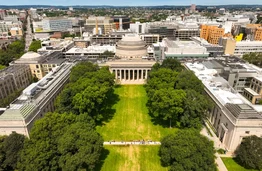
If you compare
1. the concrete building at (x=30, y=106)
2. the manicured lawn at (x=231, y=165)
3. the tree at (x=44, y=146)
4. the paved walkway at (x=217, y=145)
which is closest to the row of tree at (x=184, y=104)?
the paved walkway at (x=217, y=145)

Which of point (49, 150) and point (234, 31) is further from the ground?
point (234, 31)

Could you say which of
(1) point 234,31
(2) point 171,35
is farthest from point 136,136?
(1) point 234,31

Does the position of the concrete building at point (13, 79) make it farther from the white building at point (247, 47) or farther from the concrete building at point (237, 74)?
the white building at point (247, 47)

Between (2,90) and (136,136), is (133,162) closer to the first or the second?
(136,136)

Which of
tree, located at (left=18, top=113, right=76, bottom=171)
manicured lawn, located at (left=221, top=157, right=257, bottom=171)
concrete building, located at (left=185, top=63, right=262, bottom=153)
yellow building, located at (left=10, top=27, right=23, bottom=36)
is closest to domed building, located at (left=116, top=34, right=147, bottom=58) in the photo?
concrete building, located at (left=185, top=63, right=262, bottom=153)

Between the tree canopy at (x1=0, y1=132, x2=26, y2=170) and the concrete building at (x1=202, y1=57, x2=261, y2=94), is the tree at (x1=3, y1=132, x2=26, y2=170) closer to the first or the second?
the tree canopy at (x1=0, y1=132, x2=26, y2=170)
